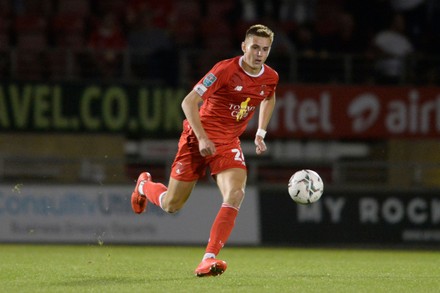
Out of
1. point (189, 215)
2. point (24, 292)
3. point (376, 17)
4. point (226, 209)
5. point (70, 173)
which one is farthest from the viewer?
point (376, 17)

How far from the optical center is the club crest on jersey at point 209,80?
830 cm

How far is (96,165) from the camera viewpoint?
598 inches

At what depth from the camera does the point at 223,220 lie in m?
8.10

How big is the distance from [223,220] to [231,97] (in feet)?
3.53

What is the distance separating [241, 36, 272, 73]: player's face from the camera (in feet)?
26.9

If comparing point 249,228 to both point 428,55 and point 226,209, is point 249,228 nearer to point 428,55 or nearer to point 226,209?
point 428,55

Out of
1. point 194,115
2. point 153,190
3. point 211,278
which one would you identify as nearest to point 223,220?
point 211,278

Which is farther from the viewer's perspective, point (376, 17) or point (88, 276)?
point (376, 17)

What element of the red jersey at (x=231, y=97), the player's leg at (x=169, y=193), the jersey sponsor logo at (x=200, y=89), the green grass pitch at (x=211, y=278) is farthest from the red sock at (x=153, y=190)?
the jersey sponsor logo at (x=200, y=89)

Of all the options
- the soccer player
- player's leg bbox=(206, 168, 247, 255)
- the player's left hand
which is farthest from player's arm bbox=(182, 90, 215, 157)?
the player's left hand

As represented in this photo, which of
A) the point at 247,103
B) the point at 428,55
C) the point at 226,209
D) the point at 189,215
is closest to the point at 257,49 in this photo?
the point at 247,103

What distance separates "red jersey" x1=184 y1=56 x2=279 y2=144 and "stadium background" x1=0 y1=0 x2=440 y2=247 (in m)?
5.66

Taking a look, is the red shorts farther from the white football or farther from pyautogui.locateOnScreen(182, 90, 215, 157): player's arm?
the white football

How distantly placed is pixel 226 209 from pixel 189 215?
246 inches
